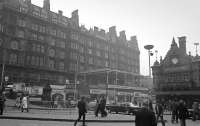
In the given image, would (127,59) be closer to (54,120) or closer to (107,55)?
(107,55)

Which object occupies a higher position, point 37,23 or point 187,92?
point 37,23

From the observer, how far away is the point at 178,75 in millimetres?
51094

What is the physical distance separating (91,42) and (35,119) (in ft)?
206

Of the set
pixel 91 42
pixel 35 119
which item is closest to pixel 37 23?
pixel 91 42

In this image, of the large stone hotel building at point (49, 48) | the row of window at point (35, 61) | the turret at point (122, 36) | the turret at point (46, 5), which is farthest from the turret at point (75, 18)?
the turret at point (122, 36)

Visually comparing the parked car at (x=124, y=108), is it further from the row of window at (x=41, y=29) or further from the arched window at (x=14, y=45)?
the row of window at (x=41, y=29)

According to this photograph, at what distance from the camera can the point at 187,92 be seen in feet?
156

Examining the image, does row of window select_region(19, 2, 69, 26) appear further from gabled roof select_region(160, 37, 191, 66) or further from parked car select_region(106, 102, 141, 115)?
parked car select_region(106, 102, 141, 115)

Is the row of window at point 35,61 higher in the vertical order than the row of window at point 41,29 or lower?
lower

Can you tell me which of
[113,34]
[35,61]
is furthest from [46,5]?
[113,34]

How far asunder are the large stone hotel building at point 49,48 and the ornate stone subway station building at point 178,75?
399 inches

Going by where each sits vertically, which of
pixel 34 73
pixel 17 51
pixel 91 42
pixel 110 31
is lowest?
pixel 34 73

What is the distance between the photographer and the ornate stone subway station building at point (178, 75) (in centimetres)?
4719

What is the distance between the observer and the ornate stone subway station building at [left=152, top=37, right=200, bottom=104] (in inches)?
1858
